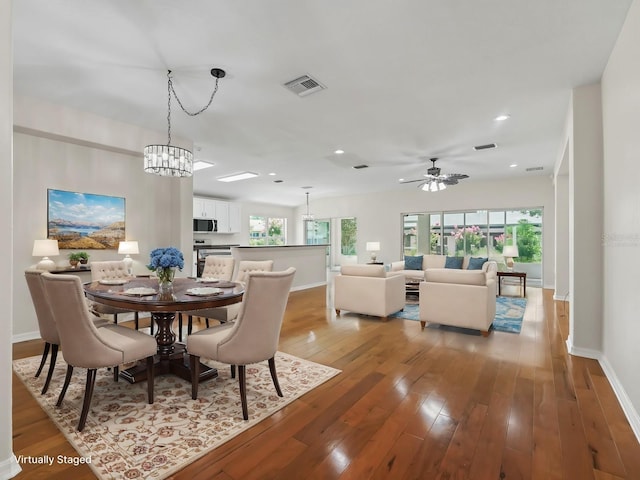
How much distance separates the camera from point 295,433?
200 centimetres

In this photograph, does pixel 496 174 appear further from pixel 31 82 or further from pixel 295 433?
pixel 31 82

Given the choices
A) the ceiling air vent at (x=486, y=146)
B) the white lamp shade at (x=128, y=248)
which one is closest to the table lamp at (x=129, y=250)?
the white lamp shade at (x=128, y=248)

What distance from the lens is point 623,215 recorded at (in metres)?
2.45

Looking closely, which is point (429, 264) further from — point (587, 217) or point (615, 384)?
point (615, 384)

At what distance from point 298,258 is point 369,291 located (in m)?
3.09

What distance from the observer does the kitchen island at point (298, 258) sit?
6.40 meters

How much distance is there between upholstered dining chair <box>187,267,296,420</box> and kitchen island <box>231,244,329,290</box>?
397 centimetres

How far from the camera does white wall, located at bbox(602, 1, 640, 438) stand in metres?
2.14

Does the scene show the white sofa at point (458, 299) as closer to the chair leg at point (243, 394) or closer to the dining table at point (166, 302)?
the dining table at point (166, 302)

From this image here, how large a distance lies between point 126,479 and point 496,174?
28.1 ft

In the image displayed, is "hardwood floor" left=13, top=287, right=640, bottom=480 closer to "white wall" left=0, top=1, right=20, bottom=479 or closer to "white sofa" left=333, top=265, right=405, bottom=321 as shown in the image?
"white wall" left=0, top=1, right=20, bottom=479

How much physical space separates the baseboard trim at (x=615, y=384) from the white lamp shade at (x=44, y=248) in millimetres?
5605

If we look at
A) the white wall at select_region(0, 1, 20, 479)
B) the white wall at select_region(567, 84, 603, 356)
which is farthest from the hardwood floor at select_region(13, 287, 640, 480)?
the white wall at select_region(567, 84, 603, 356)

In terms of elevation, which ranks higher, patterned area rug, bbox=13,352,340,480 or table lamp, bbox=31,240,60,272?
table lamp, bbox=31,240,60,272
